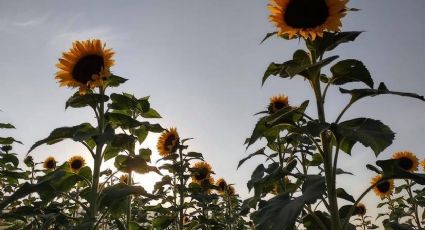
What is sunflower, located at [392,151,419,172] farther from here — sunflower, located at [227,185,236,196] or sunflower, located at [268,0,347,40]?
sunflower, located at [268,0,347,40]

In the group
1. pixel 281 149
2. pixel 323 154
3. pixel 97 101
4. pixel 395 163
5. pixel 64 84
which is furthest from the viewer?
pixel 281 149

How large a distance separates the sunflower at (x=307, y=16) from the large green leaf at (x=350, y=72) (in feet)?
1.00

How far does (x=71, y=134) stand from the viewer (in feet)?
11.1

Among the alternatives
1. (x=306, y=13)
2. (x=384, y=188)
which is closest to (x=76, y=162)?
(x=384, y=188)

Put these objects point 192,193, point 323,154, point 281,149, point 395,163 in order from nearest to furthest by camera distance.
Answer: point 395,163
point 323,154
point 281,149
point 192,193

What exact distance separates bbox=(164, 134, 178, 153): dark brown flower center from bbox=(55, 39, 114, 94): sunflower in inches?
134

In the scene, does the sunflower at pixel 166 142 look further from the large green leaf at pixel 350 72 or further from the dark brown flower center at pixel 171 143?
the large green leaf at pixel 350 72

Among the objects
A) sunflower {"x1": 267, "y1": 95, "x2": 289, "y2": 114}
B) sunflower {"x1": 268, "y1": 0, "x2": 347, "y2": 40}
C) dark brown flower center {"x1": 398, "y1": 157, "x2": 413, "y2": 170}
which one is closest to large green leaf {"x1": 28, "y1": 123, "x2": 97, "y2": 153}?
sunflower {"x1": 268, "y1": 0, "x2": 347, "y2": 40}

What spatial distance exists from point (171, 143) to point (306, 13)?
17.3ft

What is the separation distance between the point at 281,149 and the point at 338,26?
2.96m

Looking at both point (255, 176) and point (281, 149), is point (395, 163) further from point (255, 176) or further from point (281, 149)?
point (281, 149)

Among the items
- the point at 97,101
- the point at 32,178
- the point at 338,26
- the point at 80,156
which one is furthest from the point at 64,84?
the point at 32,178

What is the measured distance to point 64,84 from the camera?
13.6 feet

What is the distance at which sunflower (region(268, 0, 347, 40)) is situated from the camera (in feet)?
9.17
